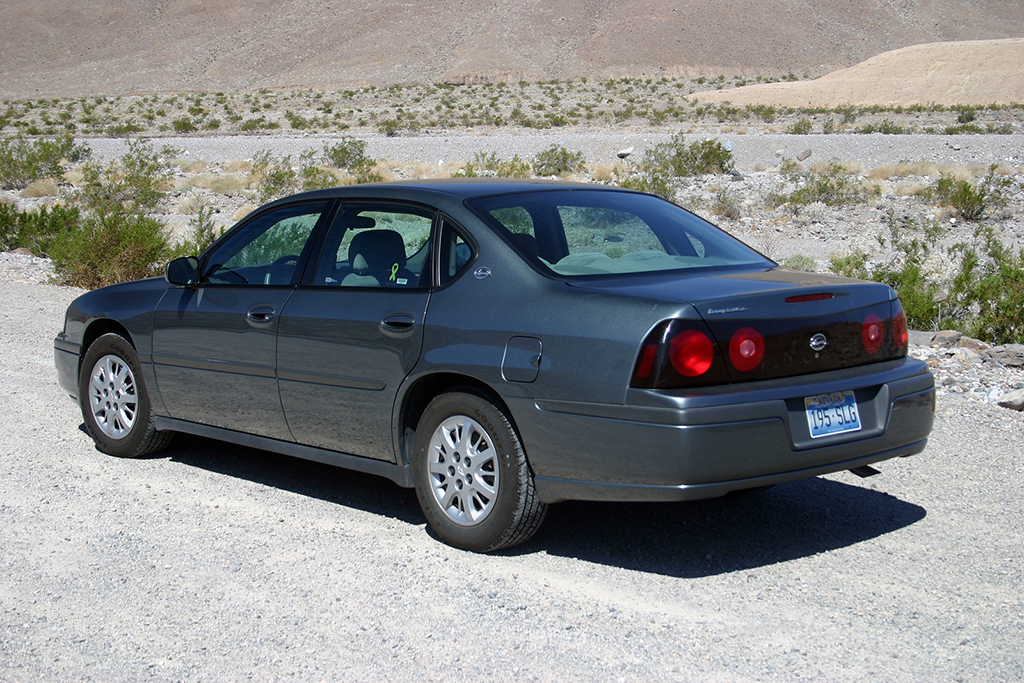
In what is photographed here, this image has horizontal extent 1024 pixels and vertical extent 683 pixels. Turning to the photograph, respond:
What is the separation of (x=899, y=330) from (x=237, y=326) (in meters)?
3.21

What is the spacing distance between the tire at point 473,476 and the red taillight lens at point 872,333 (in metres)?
1.51

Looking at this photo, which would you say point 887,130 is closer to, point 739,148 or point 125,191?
point 739,148

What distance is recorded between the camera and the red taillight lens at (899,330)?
176 inches

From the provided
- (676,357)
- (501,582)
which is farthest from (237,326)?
(676,357)

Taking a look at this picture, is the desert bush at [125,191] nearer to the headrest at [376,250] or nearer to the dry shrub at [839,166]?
the dry shrub at [839,166]

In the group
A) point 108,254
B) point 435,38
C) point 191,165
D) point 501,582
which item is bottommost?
point 501,582

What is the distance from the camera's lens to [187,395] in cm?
562

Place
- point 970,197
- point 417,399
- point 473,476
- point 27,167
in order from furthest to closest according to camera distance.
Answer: point 27,167 → point 970,197 → point 417,399 → point 473,476

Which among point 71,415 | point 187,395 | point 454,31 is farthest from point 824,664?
point 454,31

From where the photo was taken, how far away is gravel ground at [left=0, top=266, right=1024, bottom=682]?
349 cm

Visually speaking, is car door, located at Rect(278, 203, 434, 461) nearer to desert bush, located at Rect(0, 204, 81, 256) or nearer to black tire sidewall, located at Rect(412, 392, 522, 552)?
black tire sidewall, located at Rect(412, 392, 522, 552)

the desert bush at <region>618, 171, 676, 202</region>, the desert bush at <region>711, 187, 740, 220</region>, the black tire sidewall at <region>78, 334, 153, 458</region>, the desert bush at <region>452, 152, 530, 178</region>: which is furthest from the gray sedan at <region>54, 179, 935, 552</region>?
the desert bush at <region>452, 152, 530, 178</region>

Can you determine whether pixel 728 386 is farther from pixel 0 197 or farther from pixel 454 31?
pixel 454 31

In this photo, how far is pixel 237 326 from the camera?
5.29 metres
